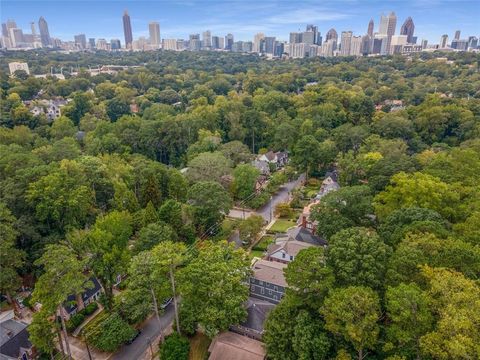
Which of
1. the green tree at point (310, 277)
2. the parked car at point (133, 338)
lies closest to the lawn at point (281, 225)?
the green tree at point (310, 277)

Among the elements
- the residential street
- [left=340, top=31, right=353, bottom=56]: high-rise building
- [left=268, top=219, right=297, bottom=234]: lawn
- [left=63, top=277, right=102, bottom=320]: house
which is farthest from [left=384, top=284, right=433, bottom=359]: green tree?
[left=340, top=31, right=353, bottom=56]: high-rise building

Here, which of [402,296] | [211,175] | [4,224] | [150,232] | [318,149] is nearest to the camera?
[402,296]

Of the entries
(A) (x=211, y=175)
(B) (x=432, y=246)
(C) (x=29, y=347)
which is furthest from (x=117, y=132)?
(B) (x=432, y=246)

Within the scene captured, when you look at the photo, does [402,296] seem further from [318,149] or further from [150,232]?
[318,149]

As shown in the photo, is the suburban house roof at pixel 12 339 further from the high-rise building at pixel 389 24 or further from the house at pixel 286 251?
the high-rise building at pixel 389 24

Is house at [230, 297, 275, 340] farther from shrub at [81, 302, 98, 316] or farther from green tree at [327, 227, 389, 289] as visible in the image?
shrub at [81, 302, 98, 316]

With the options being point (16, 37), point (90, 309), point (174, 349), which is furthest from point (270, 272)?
point (16, 37)
